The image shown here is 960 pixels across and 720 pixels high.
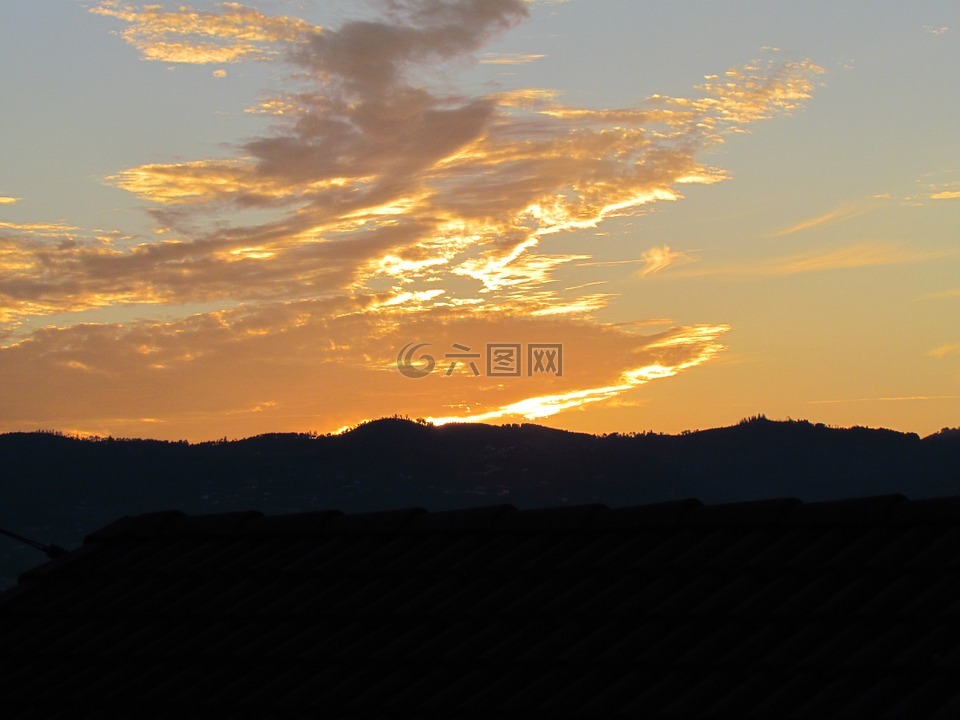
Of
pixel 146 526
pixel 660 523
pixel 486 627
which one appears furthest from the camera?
pixel 146 526

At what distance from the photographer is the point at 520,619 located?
8359 millimetres

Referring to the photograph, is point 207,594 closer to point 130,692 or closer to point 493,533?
point 130,692

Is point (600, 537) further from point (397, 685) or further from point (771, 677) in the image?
point (771, 677)

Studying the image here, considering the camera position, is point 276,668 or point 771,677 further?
point 276,668

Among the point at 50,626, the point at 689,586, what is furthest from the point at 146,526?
the point at 689,586

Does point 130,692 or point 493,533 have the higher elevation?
point 493,533

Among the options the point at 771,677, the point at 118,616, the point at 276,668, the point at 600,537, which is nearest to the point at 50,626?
the point at 118,616

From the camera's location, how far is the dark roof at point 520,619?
653 cm

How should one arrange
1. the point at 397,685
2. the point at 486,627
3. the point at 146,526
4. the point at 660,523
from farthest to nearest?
the point at 146,526
the point at 660,523
the point at 486,627
the point at 397,685

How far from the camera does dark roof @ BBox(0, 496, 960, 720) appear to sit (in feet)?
21.4

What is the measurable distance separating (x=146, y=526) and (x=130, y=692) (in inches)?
181

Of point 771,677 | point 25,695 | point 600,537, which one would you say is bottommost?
point 25,695

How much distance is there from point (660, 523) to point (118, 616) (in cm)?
547

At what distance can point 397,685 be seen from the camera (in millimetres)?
7883
